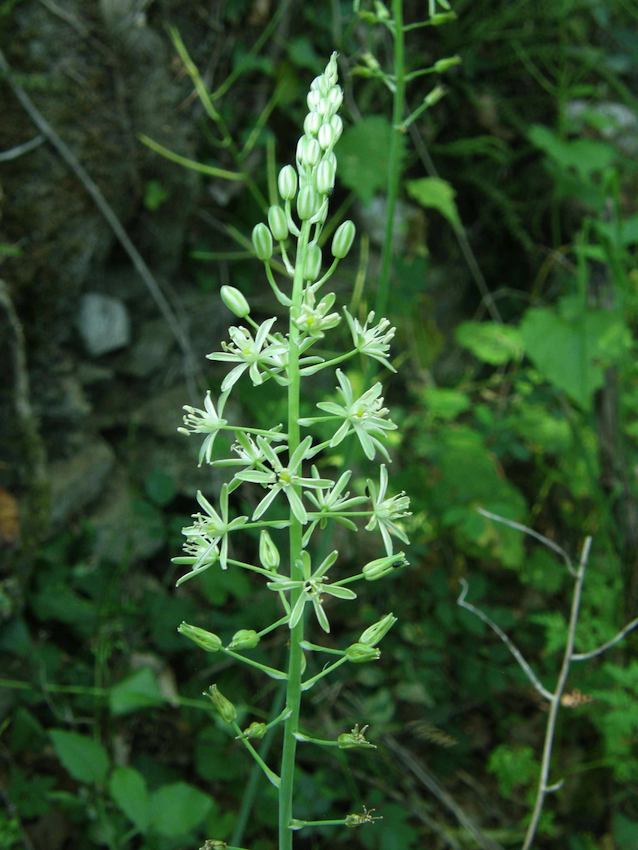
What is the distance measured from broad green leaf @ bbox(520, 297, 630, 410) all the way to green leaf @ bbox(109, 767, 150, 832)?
216cm

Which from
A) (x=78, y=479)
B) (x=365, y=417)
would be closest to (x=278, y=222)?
(x=365, y=417)

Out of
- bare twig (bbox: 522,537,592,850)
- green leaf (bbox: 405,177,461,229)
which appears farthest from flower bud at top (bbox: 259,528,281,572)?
green leaf (bbox: 405,177,461,229)

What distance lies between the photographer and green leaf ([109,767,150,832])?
2.32 meters

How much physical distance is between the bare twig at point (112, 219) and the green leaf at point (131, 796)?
1.63 metres

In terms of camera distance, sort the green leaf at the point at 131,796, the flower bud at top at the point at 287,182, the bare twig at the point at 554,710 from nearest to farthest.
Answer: the flower bud at top at the point at 287,182 < the bare twig at the point at 554,710 < the green leaf at the point at 131,796

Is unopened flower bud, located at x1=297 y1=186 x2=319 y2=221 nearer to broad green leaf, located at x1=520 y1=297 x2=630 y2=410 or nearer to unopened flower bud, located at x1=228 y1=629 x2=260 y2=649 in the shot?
unopened flower bud, located at x1=228 y1=629 x2=260 y2=649

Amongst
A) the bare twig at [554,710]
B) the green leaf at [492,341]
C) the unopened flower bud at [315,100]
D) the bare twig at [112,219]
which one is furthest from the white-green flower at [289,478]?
the green leaf at [492,341]

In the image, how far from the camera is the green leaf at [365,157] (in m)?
3.70

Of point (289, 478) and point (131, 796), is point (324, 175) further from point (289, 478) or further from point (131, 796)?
point (131, 796)

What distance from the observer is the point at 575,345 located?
361 centimetres

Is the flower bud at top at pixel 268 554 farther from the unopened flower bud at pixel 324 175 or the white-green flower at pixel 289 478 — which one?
the unopened flower bud at pixel 324 175

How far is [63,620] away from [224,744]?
0.70m

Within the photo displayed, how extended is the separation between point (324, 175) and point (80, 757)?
180 centimetres

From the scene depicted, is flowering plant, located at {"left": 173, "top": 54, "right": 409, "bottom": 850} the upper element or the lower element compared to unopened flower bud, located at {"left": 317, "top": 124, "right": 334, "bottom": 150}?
lower
